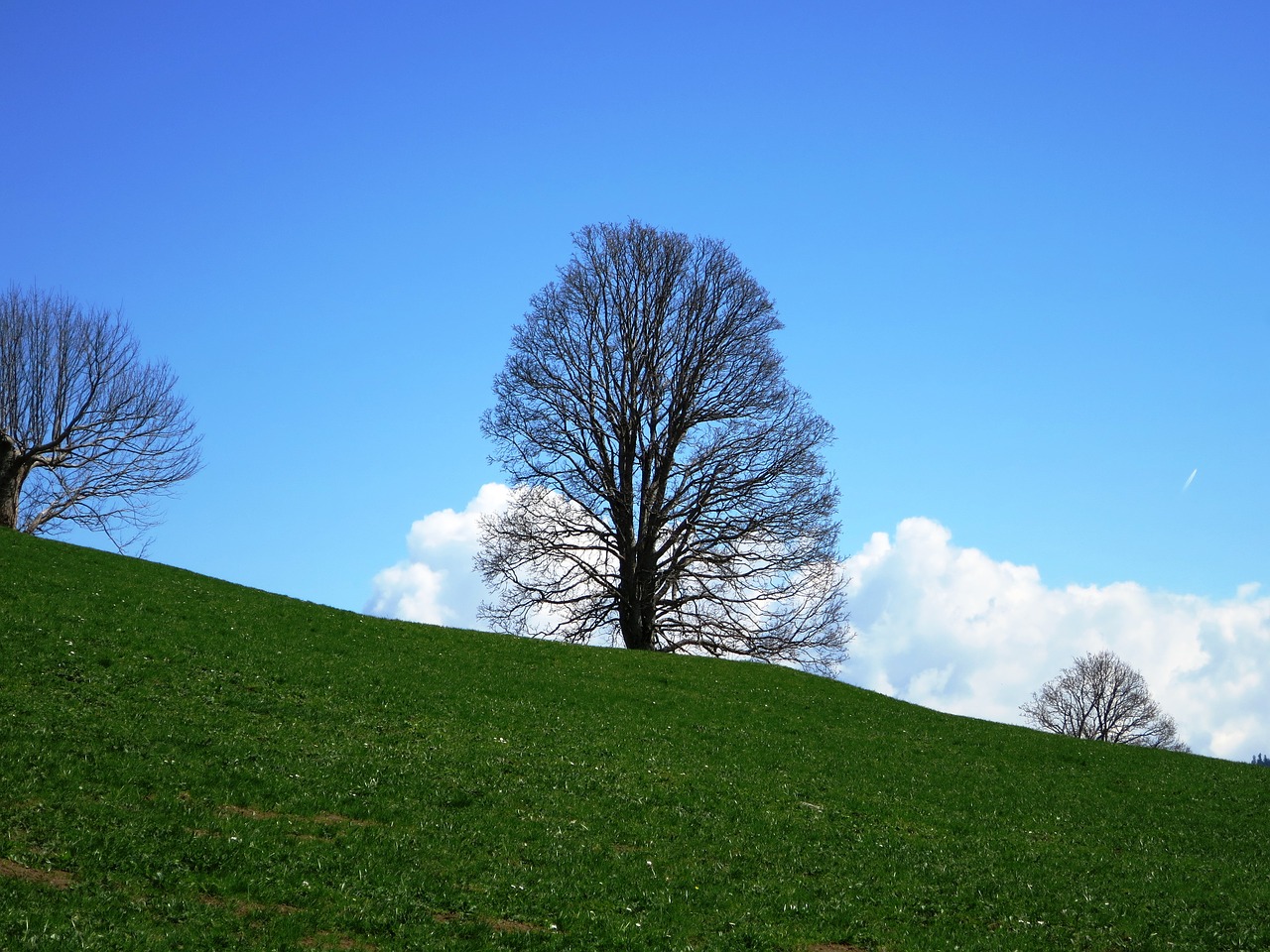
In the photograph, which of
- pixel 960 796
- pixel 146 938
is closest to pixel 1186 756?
pixel 960 796

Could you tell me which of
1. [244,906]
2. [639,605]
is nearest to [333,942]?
[244,906]

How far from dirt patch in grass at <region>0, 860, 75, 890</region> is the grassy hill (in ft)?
0.21

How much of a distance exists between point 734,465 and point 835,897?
27514mm

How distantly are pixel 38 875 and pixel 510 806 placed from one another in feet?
26.4

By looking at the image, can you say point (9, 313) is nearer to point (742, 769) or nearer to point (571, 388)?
point (571, 388)

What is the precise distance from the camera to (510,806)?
18234mm

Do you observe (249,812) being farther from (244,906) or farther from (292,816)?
(244,906)

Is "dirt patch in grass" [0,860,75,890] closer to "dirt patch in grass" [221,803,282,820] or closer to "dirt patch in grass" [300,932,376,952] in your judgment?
"dirt patch in grass" [300,932,376,952]

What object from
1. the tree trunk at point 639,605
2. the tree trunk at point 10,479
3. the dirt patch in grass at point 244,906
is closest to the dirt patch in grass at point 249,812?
the dirt patch in grass at point 244,906

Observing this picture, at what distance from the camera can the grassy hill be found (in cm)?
1292

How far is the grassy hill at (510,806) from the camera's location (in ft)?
42.4

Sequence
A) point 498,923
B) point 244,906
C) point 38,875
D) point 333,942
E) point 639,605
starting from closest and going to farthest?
point 333,942, point 38,875, point 244,906, point 498,923, point 639,605

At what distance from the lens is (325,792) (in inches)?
672

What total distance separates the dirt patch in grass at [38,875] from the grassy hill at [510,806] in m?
0.06
